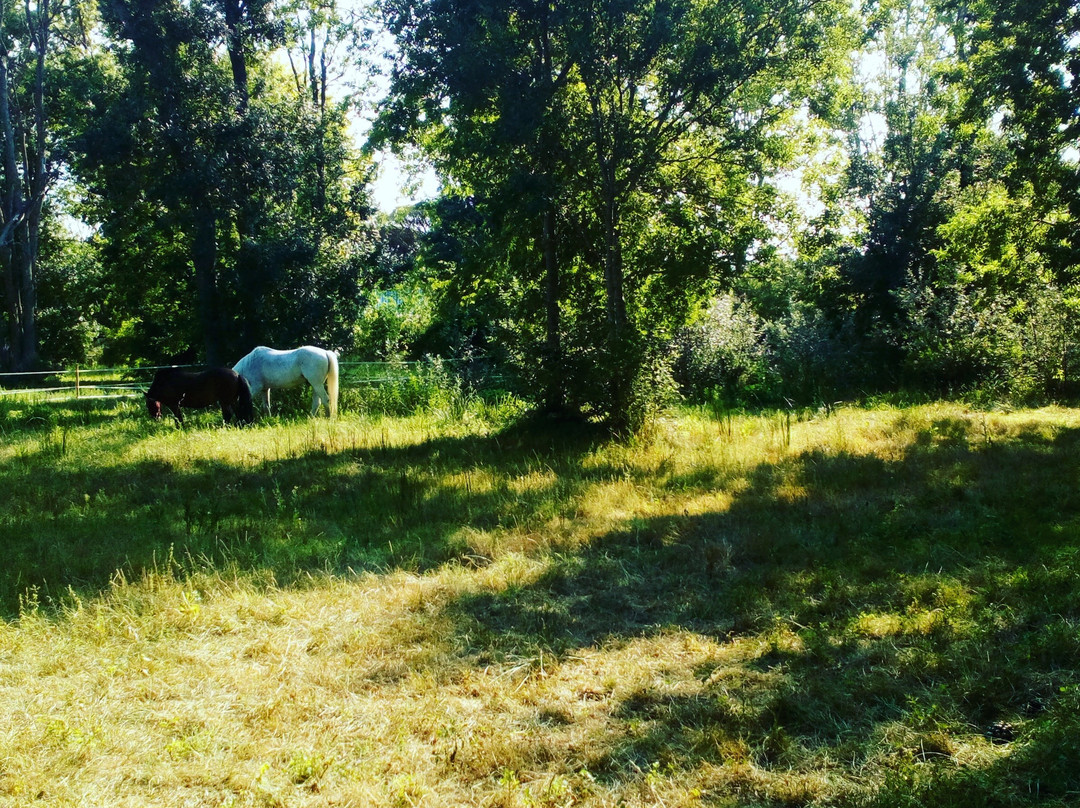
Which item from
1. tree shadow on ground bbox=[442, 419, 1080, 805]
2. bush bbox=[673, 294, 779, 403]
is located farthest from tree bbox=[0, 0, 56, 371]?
tree shadow on ground bbox=[442, 419, 1080, 805]

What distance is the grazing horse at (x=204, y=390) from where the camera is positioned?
14680 mm

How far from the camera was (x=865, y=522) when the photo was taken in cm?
736

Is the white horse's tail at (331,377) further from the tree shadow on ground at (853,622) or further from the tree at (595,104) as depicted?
the tree shadow on ground at (853,622)

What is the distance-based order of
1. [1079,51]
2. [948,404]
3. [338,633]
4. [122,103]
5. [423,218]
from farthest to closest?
[423,218] < [122,103] < [948,404] < [1079,51] < [338,633]

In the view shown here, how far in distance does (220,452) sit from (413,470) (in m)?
3.52

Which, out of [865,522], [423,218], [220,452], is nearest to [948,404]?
[865,522]

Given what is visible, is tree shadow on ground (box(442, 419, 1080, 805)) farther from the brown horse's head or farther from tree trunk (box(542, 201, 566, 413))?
the brown horse's head

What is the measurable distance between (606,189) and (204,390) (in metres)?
8.10

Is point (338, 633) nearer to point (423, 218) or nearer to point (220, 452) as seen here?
point (220, 452)

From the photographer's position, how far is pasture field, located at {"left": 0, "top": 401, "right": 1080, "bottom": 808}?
11.8 feet

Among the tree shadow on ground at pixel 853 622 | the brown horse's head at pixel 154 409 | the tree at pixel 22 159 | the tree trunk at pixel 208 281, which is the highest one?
the tree at pixel 22 159

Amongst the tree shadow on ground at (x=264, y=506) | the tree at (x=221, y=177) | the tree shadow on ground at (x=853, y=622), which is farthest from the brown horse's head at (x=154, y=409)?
the tree shadow on ground at (x=853, y=622)

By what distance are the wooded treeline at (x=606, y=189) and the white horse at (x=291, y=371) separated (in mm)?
3348

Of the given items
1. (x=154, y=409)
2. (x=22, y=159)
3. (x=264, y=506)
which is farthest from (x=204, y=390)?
(x=22, y=159)
